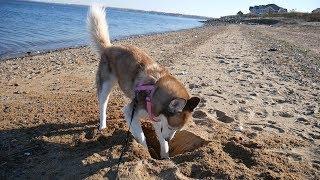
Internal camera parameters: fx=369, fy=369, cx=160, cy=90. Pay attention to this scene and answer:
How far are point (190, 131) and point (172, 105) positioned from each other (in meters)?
1.41

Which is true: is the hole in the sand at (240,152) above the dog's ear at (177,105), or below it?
below

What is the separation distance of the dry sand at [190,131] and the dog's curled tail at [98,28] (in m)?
1.46

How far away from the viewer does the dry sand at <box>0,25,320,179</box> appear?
5.13 m

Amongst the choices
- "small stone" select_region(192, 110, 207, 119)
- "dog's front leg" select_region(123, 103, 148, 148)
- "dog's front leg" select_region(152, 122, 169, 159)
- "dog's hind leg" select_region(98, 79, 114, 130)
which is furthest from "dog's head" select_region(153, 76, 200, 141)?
"small stone" select_region(192, 110, 207, 119)

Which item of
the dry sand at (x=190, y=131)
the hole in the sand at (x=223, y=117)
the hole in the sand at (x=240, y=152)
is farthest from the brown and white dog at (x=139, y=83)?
the hole in the sand at (x=223, y=117)

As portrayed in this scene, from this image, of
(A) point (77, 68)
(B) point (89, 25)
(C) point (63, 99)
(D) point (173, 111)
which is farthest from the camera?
(A) point (77, 68)

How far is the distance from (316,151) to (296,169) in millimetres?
904

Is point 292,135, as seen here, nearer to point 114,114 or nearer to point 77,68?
point 114,114

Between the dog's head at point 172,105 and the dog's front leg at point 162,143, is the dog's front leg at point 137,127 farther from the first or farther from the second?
the dog's head at point 172,105

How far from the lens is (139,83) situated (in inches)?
234

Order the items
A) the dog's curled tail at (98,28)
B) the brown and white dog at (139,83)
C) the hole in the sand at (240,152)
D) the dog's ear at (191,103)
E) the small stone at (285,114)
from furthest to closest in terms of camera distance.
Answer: the small stone at (285,114) → the dog's curled tail at (98,28) → the hole in the sand at (240,152) → the brown and white dog at (139,83) → the dog's ear at (191,103)

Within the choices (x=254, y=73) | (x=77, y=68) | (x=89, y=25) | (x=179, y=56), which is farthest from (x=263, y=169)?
(x=179, y=56)

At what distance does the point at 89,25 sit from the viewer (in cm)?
744

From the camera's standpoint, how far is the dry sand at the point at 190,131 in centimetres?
513
